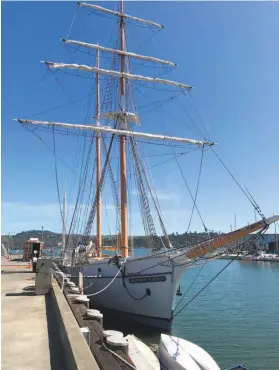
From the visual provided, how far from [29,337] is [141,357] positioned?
15.0ft

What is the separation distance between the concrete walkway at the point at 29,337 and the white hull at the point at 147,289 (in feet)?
24.1

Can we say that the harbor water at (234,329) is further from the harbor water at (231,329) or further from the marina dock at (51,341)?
the marina dock at (51,341)

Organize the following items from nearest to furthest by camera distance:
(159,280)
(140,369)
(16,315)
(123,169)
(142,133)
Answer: (16,315) → (140,369) → (159,280) → (123,169) → (142,133)

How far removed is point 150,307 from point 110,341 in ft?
37.0

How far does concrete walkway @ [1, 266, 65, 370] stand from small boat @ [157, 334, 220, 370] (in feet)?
13.5

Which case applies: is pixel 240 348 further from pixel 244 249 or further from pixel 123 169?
pixel 123 169

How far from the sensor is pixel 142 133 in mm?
22672

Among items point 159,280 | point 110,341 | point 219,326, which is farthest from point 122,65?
point 110,341

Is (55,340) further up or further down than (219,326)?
further up

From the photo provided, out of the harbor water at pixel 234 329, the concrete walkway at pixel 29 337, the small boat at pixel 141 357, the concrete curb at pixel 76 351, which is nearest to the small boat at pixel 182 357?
the small boat at pixel 141 357

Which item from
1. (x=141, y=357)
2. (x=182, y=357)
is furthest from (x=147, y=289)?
(x=141, y=357)

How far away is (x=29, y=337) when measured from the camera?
6.43 m

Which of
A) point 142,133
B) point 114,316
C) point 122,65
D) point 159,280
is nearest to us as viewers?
point 159,280

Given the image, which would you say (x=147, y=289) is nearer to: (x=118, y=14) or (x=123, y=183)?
(x=123, y=183)
